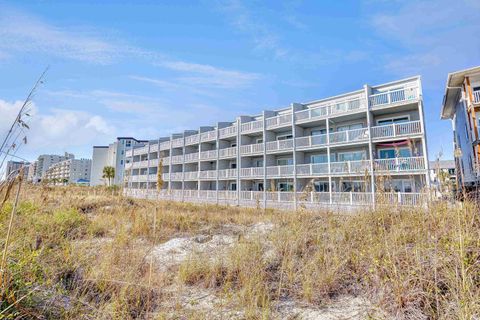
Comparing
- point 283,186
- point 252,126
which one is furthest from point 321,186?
point 252,126

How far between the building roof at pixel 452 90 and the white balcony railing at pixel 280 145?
41.8 ft

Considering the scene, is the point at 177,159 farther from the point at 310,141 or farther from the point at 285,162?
the point at 310,141

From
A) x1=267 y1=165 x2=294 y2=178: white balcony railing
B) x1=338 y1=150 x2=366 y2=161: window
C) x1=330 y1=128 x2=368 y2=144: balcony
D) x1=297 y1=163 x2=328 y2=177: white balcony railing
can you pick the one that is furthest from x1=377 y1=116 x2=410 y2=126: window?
x1=267 y1=165 x2=294 y2=178: white balcony railing

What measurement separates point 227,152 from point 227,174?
8.76 feet

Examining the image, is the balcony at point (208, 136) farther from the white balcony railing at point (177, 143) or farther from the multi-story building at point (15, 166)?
the multi-story building at point (15, 166)

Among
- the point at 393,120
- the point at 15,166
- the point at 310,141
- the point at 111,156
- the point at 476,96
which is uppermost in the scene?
the point at 111,156

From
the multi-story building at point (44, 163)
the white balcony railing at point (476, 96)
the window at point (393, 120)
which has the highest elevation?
the white balcony railing at point (476, 96)

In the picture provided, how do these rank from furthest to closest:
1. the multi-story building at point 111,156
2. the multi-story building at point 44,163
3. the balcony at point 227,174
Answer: the multi-story building at point 111,156 < the balcony at point 227,174 < the multi-story building at point 44,163

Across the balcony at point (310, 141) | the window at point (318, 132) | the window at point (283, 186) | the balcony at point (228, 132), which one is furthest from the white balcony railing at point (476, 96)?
the balcony at point (228, 132)

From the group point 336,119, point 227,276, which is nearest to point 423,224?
point 227,276

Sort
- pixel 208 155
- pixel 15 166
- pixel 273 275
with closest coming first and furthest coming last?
pixel 15 166 < pixel 273 275 < pixel 208 155

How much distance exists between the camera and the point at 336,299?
9.78 ft

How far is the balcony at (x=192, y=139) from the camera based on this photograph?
1277 inches

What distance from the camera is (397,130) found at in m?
16.9
